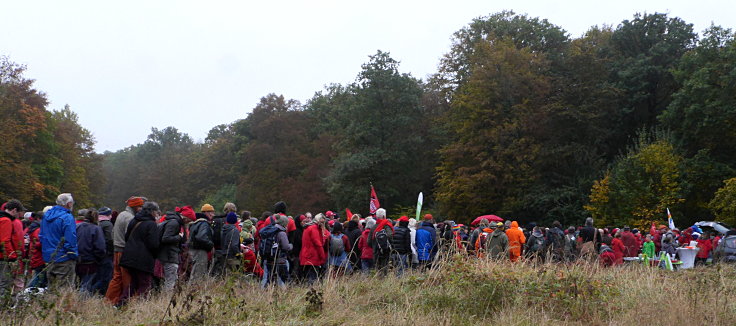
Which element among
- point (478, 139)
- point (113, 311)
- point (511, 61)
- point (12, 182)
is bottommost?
point (113, 311)

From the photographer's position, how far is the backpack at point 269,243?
462 inches

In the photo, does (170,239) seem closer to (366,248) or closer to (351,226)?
(366,248)

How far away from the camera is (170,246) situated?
10211 millimetres

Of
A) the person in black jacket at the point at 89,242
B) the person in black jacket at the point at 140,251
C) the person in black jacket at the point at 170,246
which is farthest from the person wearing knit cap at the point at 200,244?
the person in black jacket at the point at 89,242

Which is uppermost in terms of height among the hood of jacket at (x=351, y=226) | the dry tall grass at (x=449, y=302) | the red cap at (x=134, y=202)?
the red cap at (x=134, y=202)

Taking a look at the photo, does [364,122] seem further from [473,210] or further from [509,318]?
[509,318]

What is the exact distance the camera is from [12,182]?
141ft

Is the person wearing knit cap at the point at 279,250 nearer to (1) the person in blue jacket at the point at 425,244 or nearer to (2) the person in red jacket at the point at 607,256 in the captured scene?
(1) the person in blue jacket at the point at 425,244

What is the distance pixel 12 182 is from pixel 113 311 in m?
38.5

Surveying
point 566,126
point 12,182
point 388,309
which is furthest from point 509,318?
point 12,182

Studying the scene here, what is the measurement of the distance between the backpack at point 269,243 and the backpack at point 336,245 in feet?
5.31

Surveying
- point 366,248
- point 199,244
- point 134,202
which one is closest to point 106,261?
point 134,202

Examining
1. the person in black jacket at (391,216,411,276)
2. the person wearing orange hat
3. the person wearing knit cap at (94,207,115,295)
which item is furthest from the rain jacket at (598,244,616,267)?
the person wearing knit cap at (94,207,115,295)

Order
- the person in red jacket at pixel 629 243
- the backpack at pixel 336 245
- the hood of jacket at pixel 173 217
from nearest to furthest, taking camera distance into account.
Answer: the hood of jacket at pixel 173 217
the backpack at pixel 336 245
the person in red jacket at pixel 629 243
